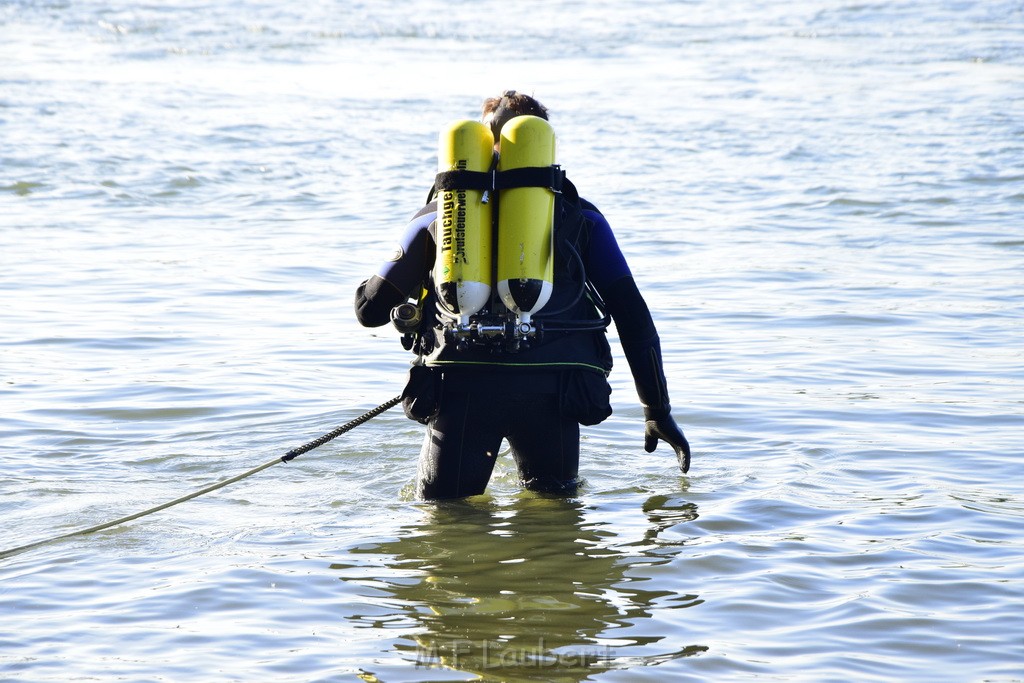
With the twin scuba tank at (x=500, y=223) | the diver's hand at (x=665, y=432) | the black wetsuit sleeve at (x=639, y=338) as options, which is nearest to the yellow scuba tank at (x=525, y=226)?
the twin scuba tank at (x=500, y=223)

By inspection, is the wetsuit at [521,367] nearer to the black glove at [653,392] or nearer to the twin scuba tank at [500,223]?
the black glove at [653,392]

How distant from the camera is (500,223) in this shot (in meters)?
4.18

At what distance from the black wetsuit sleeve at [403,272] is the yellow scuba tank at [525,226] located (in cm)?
32

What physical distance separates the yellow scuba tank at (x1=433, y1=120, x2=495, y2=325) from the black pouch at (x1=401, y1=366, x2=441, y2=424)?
0.96 feet

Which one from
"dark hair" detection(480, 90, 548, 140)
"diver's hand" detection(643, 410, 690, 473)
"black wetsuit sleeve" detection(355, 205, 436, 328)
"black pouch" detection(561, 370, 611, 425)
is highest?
"dark hair" detection(480, 90, 548, 140)

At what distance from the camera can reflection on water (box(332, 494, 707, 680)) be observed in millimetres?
3836

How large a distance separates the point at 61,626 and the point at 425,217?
70.9 inches

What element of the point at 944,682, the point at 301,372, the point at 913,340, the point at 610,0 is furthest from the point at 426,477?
the point at 610,0

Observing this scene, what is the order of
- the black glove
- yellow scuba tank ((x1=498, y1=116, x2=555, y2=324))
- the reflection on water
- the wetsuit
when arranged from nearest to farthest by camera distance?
the reflection on water
yellow scuba tank ((x1=498, y1=116, x2=555, y2=324))
the wetsuit
the black glove

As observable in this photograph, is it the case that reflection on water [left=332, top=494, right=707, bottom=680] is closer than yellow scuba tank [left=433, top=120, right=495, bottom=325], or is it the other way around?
reflection on water [left=332, top=494, right=707, bottom=680]

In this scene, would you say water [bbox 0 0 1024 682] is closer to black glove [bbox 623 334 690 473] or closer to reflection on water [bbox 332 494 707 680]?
reflection on water [bbox 332 494 707 680]

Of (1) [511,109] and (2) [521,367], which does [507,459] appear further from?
(1) [511,109]

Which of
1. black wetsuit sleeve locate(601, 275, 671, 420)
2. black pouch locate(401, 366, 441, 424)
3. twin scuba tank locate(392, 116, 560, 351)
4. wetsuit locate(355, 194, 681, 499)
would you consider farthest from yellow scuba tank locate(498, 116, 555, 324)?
black pouch locate(401, 366, 441, 424)

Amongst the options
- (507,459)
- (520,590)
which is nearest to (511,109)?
(520,590)
